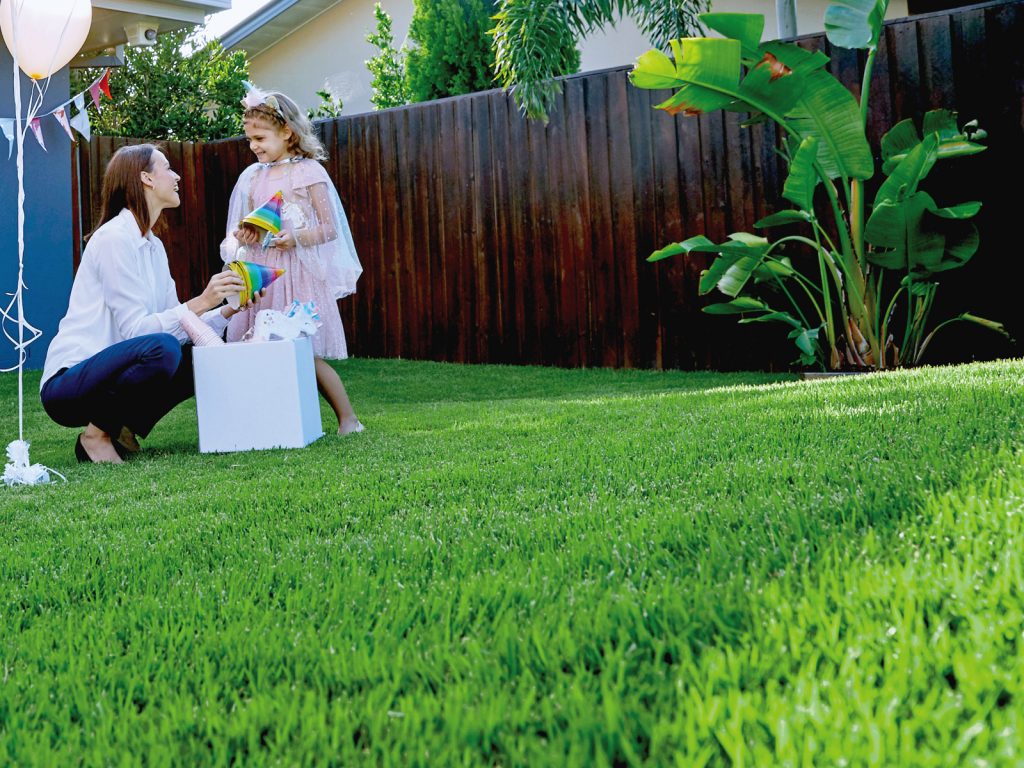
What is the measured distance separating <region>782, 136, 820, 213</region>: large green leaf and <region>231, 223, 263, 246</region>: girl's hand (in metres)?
3.03

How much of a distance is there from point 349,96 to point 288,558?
622 inches

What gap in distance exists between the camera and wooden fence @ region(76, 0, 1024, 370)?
604 centimetres

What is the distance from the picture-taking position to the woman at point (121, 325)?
3766mm

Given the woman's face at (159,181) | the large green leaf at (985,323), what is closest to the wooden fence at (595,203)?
the large green leaf at (985,323)

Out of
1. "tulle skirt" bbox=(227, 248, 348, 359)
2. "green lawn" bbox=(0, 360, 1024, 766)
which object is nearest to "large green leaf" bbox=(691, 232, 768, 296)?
"tulle skirt" bbox=(227, 248, 348, 359)

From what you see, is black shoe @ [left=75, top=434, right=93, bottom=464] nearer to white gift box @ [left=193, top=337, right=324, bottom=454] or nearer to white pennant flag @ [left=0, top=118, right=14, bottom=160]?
white gift box @ [left=193, top=337, right=324, bottom=454]

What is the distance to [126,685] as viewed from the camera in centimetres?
136

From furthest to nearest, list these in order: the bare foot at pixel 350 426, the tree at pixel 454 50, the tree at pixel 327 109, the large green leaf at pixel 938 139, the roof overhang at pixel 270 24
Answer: the roof overhang at pixel 270 24 → the tree at pixel 327 109 → the tree at pixel 454 50 → the large green leaf at pixel 938 139 → the bare foot at pixel 350 426

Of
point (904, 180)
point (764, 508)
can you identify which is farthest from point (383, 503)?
point (904, 180)

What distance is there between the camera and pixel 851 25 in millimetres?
5449

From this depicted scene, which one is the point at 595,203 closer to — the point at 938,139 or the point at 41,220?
the point at 938,139

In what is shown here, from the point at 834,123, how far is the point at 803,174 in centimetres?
34

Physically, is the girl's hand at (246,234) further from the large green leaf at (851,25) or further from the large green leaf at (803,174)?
the large green leaf at (851,25)

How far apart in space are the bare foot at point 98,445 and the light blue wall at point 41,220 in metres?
4.74
